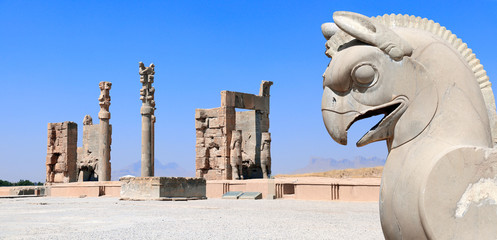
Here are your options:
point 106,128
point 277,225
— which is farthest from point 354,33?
point 106,128

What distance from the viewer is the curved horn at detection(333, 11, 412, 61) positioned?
2.38 m

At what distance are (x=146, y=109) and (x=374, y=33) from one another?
18.3 metres

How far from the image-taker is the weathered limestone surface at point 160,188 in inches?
642

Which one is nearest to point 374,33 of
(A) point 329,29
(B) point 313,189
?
(A) point 329,29

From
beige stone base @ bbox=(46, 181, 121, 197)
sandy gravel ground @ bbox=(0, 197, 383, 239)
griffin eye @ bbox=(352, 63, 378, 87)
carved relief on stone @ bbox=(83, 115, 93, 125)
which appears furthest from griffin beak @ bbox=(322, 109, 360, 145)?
carved relief on stone @ bbox=(83, 115, 93, 125)

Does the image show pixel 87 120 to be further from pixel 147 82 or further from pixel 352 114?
pixel 352 114

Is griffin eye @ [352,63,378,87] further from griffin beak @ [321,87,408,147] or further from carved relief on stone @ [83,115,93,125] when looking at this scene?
carved relief on stone @ [83,115,93,125]

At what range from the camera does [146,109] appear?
65.9 ft

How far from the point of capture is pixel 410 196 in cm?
224

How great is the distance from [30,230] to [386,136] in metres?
6.87

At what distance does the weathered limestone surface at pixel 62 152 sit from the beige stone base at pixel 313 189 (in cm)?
1296

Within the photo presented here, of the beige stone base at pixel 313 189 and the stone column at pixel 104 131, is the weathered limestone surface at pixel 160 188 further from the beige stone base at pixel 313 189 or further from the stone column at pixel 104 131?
the stone column at pixel 104 131

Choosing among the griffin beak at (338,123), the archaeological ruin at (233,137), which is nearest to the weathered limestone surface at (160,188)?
the archaeological ruin at (233,137)

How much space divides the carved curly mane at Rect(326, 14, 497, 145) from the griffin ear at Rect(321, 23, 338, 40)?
8cm
